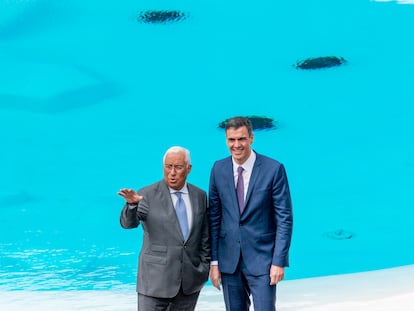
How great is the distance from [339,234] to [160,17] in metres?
1.96

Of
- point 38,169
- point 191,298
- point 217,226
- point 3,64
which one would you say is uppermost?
point 3,64

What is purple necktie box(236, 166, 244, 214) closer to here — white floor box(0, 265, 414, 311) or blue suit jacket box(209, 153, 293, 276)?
blue suit jacket box(209, 153, 293, 276)

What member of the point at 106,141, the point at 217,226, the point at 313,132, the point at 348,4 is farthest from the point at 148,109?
the point at 217,226

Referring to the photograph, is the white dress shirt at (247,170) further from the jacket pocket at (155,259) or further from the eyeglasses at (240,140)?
the jacket pocket at (155,259)

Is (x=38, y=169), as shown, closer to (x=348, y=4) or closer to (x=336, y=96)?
(x=336, y=96)

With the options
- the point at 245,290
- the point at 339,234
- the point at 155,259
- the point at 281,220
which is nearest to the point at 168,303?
the point at 155,259

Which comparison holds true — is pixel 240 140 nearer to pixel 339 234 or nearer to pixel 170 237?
pixel 170 237

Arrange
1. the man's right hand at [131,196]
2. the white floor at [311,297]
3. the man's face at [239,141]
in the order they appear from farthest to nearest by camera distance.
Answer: the white floor at [311,297] < the man's face at [239,141] < the man's right hand at [131,196]

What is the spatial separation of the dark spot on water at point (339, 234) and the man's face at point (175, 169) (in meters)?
2.48

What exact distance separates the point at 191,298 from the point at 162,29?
2713 mm

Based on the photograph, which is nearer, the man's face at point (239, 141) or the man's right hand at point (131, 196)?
the man's right hand at point (131, 196)

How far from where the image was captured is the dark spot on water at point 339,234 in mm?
4504

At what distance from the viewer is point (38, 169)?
181 inches

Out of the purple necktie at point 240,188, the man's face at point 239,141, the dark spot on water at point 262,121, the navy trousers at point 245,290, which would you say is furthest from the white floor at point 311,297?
the man's face at point 239,141
